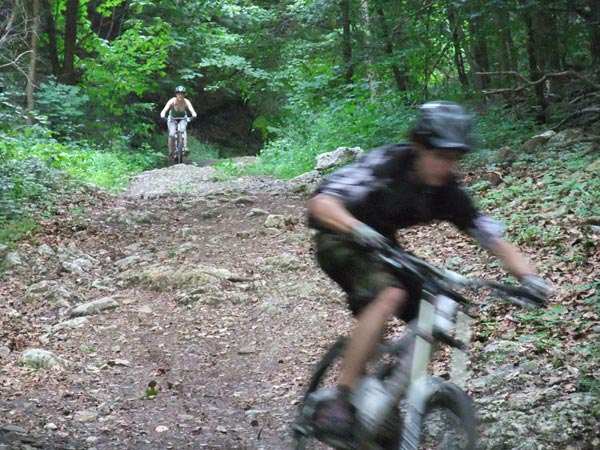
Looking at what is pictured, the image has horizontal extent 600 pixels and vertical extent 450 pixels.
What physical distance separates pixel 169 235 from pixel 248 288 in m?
2.73

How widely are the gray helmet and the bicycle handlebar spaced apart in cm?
49

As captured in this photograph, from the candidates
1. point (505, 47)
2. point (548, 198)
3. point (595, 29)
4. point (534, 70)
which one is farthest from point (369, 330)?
point (505, 47)

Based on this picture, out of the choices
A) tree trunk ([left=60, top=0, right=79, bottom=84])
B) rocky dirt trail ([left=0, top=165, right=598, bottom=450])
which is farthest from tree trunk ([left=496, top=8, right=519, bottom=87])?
tree trunk ([left=60, top=0, right=79, bottom=84])

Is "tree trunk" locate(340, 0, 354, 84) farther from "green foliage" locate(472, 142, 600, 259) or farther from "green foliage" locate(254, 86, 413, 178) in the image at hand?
"green foliage" locate(472, 142, 600, 259)

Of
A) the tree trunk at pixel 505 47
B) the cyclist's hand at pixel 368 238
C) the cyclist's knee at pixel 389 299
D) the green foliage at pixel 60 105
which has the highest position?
the tree trunk at pixel 505 47

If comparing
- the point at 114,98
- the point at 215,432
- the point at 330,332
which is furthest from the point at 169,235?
the point at 114,98

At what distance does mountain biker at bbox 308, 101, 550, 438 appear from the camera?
3025 mm

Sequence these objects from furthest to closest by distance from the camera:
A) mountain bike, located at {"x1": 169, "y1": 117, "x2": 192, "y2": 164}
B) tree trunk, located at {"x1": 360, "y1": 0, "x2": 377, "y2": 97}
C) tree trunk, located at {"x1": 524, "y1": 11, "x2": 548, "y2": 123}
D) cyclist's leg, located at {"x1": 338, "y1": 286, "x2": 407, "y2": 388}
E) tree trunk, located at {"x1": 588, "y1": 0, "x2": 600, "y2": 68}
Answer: mountain bike, located at {"x1": 169, "y1": 117, "x2": 192, "y2": 164} < tree trunk, located at {"x1": 360, "y1": 0, "x2": 377, "y2": 97} < tree trunk, located at {"x1": 524, "y1": 11, "x2": 548, "y2": 123} < tree trunk, located at {"x1": 588, "y1": 0, "x2": 600, "y2": 68} < cyclist's leg, located at {"x1": 338, "y1": 286, "x2": 407, "y2": 388}

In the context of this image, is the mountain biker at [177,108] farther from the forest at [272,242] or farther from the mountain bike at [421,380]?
the mountain bike at [421,380]

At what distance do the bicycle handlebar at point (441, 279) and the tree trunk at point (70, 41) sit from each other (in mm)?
19624

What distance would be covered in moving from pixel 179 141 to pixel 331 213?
15456 mm

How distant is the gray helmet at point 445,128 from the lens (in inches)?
118

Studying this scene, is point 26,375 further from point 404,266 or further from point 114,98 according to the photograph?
point 114,98

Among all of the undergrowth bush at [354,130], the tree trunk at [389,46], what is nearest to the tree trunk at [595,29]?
the undergrowth bush at [354,130]
